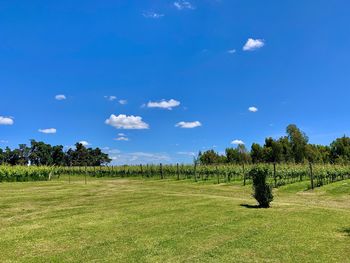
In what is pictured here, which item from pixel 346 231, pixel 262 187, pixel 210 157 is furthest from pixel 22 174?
pixel 210 157

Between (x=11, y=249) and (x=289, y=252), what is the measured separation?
24.8 ft

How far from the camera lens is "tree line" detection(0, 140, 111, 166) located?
323ft

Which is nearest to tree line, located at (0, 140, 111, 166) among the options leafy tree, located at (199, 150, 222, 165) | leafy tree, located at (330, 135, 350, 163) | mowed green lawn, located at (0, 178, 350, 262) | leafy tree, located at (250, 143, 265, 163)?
leafy tree, located at (199, 150, 222, 165)

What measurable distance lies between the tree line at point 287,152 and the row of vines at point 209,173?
22623 mm

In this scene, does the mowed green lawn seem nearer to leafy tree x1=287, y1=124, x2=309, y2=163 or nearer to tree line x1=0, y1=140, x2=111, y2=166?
leafy tree x1=287, y1=124, x2=309, y2=163

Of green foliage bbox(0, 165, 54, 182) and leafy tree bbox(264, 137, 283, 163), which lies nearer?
green foliage bbox(0, 165, 54, 182)

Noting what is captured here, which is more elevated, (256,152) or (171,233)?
(256,152)

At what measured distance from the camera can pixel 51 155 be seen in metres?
110

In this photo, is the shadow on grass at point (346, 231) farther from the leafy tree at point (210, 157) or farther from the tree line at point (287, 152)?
the leafy tree at point (210, 157)

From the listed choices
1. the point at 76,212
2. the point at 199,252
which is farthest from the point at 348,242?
the point at 76,212

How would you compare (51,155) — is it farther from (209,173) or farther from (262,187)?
(262,187)

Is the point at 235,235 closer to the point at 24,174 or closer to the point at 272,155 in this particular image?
the point at 24,174

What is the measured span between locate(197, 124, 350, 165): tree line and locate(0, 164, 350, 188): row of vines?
22623mm

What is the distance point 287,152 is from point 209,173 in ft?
156
